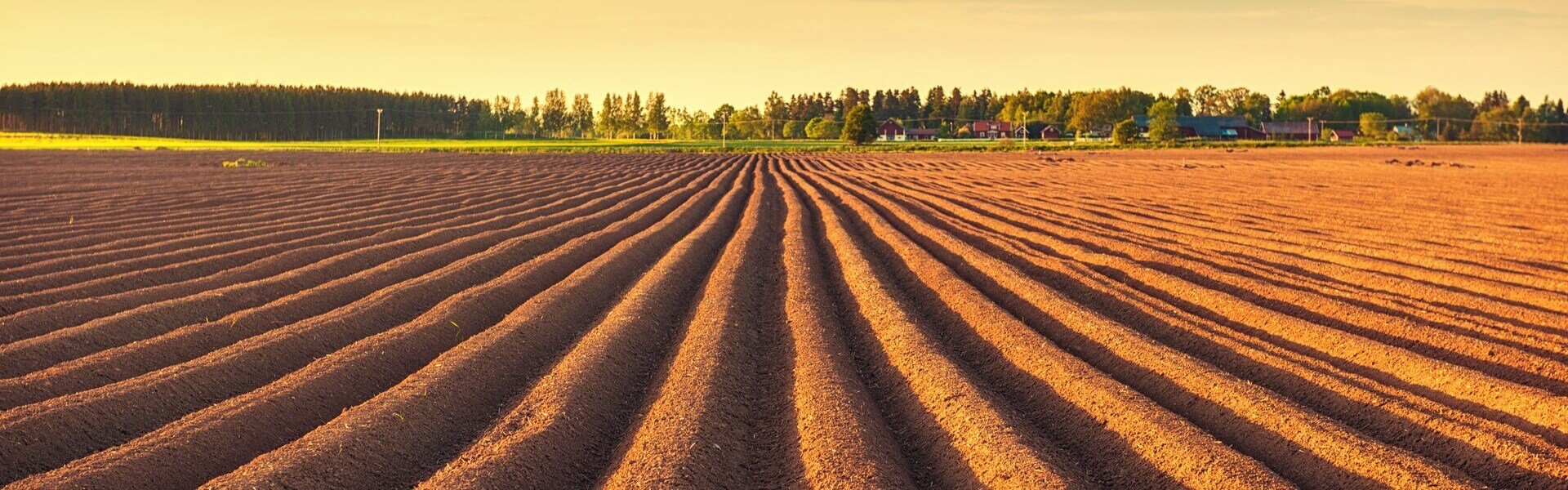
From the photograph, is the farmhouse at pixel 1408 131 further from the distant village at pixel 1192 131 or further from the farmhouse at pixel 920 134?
the farmhouse at pixel 920 134

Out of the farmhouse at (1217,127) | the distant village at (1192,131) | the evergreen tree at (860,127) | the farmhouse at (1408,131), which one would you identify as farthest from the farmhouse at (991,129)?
the evergreen tree at (860,127)

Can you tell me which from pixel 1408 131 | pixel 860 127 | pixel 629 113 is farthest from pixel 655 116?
pixel 1408 131

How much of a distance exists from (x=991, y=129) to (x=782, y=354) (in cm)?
14657

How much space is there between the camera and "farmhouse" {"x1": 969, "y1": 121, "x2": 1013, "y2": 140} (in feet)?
490

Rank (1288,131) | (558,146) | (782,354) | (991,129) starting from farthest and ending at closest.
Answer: (991,129) < (1288,131) < (558,146) < (782,354)

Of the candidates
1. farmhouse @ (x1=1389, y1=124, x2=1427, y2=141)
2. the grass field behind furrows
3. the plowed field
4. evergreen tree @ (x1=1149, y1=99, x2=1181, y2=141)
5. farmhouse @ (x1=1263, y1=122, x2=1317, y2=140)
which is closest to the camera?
the plowed field

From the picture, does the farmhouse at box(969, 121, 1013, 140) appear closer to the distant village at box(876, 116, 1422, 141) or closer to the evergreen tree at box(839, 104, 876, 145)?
the distant village at box(876, 116, 1422, 141)

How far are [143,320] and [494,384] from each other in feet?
11.8

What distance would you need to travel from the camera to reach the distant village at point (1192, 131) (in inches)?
5256

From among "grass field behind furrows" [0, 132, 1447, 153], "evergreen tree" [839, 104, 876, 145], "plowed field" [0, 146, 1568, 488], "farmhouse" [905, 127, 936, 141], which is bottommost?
"plowed field" [0, 146, 1568, 488]

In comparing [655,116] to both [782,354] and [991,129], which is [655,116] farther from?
[782,354]

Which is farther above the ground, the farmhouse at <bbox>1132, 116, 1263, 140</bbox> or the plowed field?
the farmhouse at <bbox>1132, 116, 1263, 140</bbox>

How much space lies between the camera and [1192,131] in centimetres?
13275

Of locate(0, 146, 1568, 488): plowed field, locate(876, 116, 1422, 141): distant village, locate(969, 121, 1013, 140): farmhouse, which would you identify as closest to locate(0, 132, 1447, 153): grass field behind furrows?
locate(876, 116, 1422, 141): distant village
